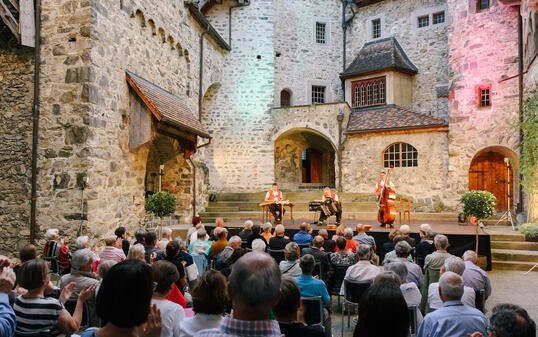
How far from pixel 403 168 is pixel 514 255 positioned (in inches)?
306

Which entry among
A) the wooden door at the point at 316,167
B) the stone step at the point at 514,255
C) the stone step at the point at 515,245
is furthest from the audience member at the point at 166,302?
the wooden door at the point at 316,167

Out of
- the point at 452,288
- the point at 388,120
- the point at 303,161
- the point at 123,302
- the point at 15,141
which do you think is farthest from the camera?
the point at 303,161

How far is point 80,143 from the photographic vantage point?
26.2ft

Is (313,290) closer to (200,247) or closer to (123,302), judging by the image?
(123,302)

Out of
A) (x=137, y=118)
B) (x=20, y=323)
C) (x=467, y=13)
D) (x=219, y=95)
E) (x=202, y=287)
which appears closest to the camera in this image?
(x=202, y=287)

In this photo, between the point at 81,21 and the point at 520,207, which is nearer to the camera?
the point at 81,21

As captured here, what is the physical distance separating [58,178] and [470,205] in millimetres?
10056

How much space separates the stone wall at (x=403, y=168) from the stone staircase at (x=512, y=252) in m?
5.95

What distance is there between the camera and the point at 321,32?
2105 cm

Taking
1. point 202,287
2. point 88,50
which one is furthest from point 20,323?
point 88,50

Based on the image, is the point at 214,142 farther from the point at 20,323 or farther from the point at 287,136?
the point at 20,323

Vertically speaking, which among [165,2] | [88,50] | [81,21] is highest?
[165,2]

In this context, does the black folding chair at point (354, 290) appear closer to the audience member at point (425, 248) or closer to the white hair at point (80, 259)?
the audience member at point (425, 248)

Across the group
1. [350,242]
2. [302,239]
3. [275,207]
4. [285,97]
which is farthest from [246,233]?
[285,97]
